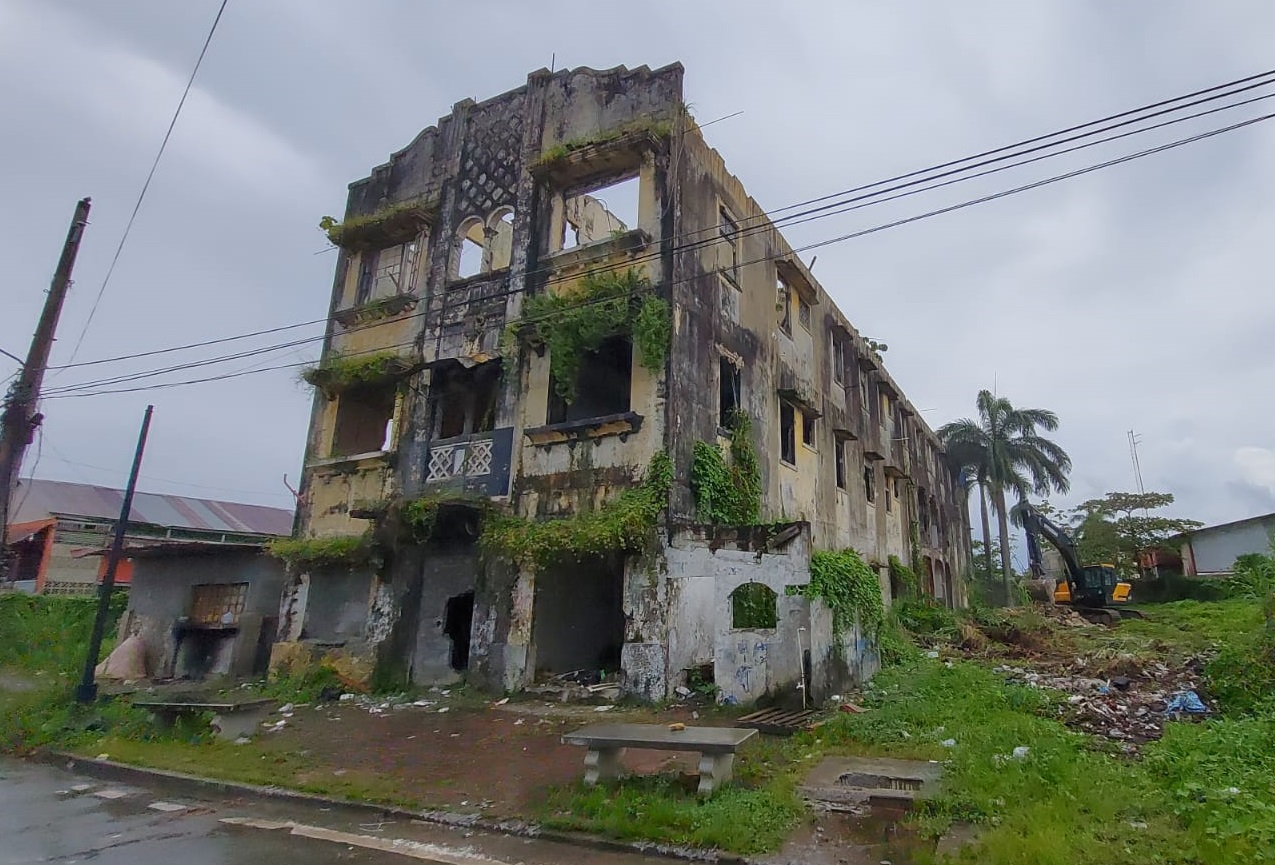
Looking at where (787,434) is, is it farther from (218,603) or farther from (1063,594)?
(1063,594)

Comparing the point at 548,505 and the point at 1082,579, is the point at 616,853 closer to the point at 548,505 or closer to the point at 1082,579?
the point at 548,505

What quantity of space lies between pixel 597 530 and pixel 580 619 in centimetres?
318

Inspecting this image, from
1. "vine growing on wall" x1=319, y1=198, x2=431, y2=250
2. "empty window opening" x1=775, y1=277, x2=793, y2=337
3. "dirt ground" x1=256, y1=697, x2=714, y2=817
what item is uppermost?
"vine growing on wall" x1=319, y1=198, x2=431, y2=250

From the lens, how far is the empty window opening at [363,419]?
54.0 ft

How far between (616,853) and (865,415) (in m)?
19.1

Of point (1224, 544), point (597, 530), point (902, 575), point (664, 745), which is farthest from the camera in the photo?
point (1224, 544)

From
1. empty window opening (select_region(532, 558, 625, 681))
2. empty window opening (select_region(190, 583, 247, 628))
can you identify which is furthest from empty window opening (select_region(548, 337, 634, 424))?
empty window opening (select_region(190, 583, 247, 628))

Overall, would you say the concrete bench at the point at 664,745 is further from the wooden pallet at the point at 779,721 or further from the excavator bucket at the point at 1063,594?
the excavator bucket at the point at 1063,594

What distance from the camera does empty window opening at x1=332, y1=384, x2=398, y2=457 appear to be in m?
16.5

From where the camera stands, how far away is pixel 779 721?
907 cm

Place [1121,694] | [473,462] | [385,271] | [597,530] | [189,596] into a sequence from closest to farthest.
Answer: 1. [1121,694]
2. [597,530]
3. [473,462]
4. [385,271]
5. [189,596]

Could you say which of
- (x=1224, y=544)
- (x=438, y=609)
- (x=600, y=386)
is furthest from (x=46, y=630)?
(x=1224, y=544)

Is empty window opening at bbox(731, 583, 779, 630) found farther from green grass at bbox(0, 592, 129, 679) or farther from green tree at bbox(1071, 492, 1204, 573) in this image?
green tree at bbox(1071, 492, 1204, 573)

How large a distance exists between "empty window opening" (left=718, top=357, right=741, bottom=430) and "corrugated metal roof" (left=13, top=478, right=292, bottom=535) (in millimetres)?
22624
